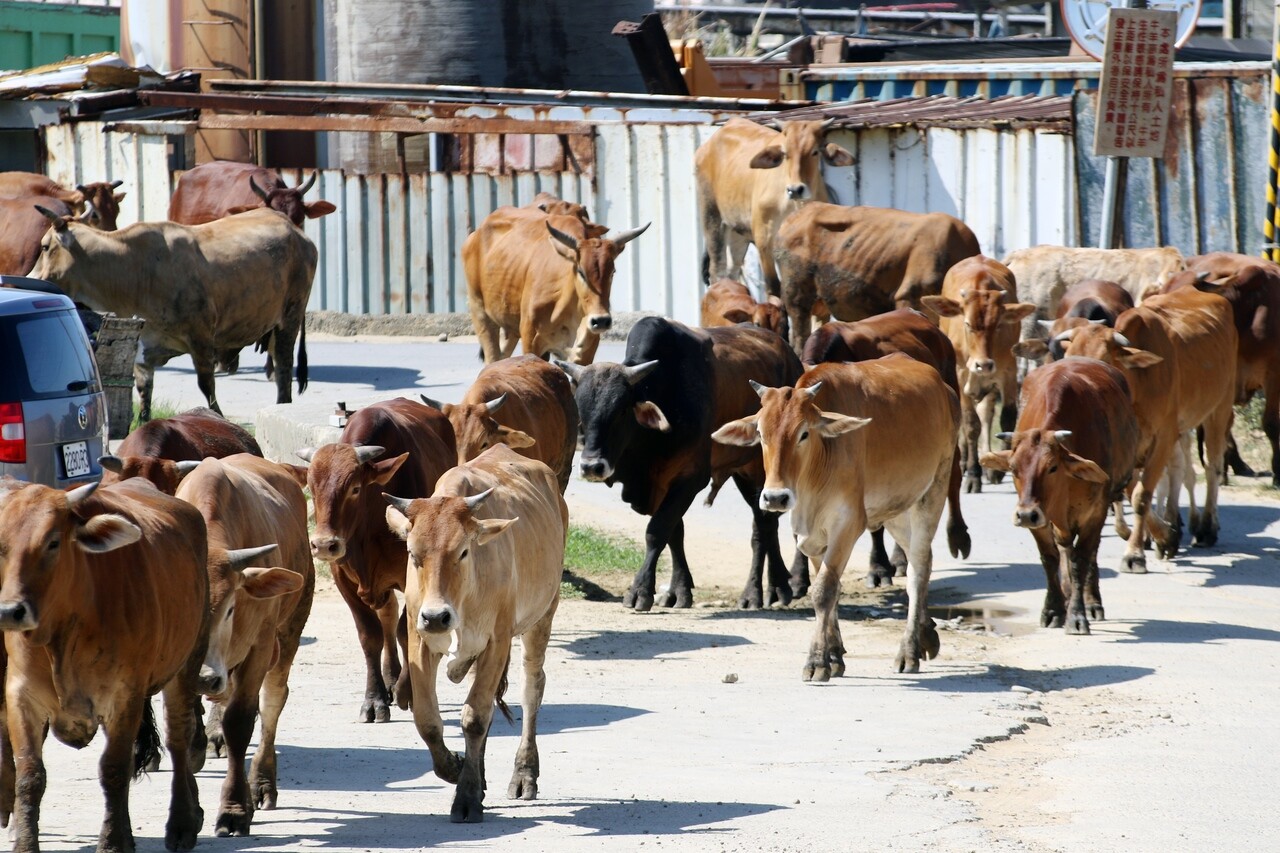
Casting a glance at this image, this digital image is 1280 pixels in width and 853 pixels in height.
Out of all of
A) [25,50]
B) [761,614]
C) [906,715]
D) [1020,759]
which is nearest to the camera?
[1020,759]

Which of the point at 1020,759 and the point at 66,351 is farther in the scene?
the point at 66,351

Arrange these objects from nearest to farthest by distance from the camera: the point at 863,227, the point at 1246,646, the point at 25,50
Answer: the point at 1246,646
the point at 863,227
the point at 25,50

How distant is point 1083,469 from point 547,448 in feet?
11.1

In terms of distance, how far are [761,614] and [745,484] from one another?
63.7 inches

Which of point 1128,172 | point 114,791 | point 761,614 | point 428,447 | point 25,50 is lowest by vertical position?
point 761,614

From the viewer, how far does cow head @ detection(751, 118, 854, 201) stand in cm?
1822

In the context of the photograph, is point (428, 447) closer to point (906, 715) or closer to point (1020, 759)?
point (906, 715)

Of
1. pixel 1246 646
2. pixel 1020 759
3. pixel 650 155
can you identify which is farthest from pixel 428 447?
pixel 650 155

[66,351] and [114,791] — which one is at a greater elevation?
[66,351]

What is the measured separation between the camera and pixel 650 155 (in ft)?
70.2

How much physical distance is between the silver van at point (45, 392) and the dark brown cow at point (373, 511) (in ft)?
4.63

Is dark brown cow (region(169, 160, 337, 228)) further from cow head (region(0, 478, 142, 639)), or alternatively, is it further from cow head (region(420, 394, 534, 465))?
A: cow head (region(0, 478, 142, 639))

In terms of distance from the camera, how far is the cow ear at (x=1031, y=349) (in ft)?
46.5

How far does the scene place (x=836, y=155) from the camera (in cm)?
1855
